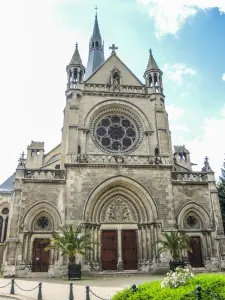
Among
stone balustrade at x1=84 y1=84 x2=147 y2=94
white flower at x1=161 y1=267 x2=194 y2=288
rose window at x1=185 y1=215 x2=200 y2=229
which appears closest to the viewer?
white flower at x1=161 y1=267 x2=194 y2=288

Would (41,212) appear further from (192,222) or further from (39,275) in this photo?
(192,222)

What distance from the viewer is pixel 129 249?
19.7 meters

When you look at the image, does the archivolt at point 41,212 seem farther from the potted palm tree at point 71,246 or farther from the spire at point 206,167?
the spire at point 206,167

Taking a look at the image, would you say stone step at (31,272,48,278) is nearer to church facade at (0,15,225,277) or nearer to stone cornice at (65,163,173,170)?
church facade at (0,15,225,277)

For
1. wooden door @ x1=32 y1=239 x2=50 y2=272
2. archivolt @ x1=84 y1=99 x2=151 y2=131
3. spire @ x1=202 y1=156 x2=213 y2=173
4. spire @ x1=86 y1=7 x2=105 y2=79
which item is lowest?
wooden door @ x1=32 y1=239 x2=50 y2=272

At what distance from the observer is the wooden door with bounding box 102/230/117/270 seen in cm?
1905

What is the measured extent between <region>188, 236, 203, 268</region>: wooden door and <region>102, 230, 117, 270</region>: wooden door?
5.29 m

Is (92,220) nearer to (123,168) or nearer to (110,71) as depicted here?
(123,168)

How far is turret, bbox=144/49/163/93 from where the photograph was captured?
25606 mm

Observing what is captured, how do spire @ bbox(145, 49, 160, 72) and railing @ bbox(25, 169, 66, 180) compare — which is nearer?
railing @ bbox(25, 169, 66, 180)

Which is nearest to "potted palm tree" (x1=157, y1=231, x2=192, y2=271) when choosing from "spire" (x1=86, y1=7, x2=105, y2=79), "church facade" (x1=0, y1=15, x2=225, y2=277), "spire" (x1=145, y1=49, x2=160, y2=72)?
"church facade" (x1=0, y1=15, x2=225, y2=277)

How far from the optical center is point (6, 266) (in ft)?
56.7

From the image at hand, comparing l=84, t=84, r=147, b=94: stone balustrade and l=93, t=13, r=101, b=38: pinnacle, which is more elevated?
l=93, t=13, r=101, b=38: pinnacle

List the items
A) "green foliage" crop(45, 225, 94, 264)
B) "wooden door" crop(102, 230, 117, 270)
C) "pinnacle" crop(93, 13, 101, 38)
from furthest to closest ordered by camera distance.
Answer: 1. "pinnacle" crop(93, 13, 101, 38)
2. "wooden door" crop(102, 230, 117, 270)
3. "green foliage" crop(45, 225, 94, 264)
